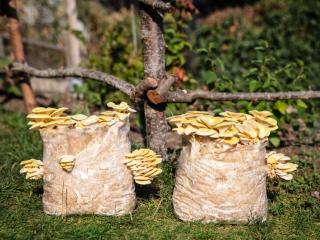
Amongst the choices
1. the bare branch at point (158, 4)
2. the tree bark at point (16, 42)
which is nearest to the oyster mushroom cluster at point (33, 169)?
the bare branch at point (158, 4)

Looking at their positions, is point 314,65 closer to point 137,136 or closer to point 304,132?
point 304,132

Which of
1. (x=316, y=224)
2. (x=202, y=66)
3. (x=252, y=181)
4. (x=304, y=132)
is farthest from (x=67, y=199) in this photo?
(x=202, y=66)

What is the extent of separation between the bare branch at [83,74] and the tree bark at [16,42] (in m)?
0.16

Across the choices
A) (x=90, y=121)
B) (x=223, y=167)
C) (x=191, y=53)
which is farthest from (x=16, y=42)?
(x=223, y=167)

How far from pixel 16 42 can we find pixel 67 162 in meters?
2.93

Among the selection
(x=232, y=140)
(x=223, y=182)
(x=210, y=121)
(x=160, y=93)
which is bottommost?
(x=223, y=182)

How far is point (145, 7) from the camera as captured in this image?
13.4 feet

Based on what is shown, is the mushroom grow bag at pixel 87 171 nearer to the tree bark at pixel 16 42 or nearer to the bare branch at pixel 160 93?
the bare branch at pixel 160 93

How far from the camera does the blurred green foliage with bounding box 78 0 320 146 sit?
5.06 meters

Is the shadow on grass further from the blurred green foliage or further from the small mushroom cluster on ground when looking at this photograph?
the blurred green foliage

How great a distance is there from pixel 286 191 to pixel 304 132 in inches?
60.6

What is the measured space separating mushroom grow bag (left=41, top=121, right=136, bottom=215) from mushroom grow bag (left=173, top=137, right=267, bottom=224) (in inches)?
17.0

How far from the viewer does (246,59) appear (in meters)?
8.10

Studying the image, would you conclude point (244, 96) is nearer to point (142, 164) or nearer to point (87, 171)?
point (142, 164)
